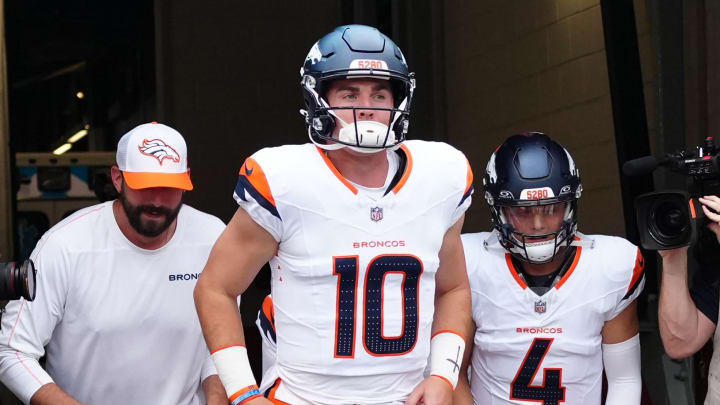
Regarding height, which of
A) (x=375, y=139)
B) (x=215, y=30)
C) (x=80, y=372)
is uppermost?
(x=215, y=30)

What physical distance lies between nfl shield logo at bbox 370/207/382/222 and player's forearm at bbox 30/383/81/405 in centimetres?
122

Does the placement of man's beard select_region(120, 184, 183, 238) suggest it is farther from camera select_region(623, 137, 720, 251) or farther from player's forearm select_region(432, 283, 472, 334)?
camera select_region(623, 137, 720, 251)

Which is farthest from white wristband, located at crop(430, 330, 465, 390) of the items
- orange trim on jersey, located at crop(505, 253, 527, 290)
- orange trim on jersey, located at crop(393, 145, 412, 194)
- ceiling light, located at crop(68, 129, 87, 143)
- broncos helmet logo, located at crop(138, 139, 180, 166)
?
ceiling light, located at crop(68, 129, 87, 143)

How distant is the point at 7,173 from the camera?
5.36 meters

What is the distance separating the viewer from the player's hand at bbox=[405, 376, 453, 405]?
2650 millimetres

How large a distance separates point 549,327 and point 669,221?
49 cm

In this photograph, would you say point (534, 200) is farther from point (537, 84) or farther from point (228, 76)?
point (228, 76)

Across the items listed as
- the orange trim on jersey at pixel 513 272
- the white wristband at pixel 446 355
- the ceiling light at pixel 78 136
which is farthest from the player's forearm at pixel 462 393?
the ceiling light at pixel 78 136

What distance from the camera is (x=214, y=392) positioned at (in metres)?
3.56

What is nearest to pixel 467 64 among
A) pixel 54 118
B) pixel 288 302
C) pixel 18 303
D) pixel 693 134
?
pixel 693 134

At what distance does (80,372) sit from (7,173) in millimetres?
2114

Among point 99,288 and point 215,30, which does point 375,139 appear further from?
point 215,30

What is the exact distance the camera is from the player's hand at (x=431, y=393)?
2650 mm

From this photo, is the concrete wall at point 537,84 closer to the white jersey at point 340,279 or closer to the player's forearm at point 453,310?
the player's forearm at point 453,310
